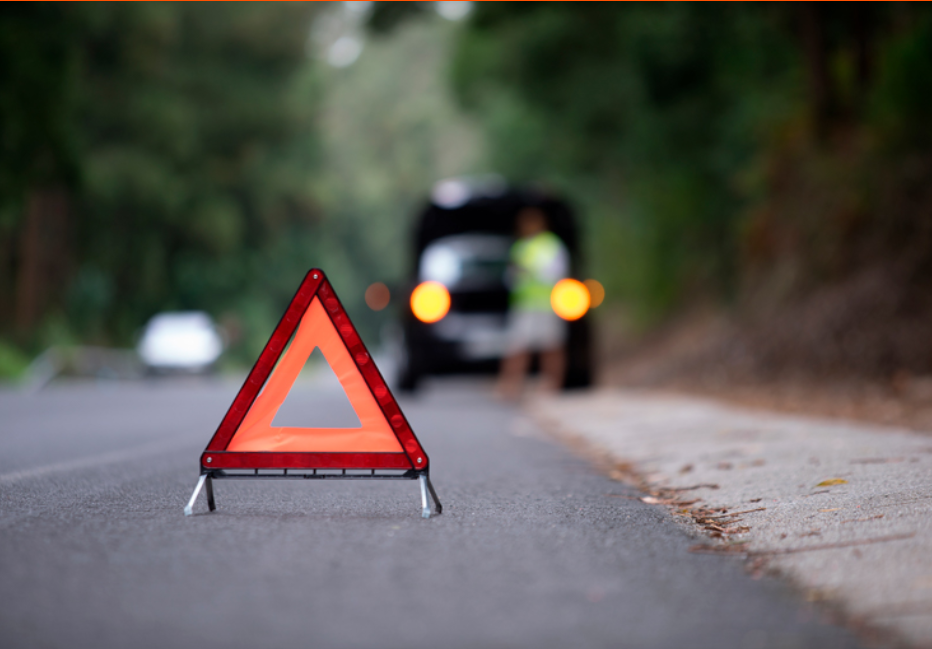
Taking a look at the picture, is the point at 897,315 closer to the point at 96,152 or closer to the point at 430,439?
the point at 430,439

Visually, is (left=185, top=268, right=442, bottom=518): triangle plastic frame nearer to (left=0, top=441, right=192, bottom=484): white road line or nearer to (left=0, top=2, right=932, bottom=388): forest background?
(left=0, top=441, right=192, bottom=484): white road line

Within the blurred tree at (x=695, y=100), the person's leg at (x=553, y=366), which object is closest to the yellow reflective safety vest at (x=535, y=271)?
the person's leg at (x=553, y=366)

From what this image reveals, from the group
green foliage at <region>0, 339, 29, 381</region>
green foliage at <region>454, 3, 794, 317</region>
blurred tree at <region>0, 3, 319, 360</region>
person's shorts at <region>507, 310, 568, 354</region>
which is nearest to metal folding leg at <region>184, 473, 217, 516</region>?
person's shorts at <region>507, 310, 568, 354</region>

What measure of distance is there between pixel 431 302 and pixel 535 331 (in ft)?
4.38

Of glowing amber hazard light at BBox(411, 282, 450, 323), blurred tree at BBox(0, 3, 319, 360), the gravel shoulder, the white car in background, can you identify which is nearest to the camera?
the gravel shoulder

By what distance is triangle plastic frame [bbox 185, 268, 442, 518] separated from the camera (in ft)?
16.1

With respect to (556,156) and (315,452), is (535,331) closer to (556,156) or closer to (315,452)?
(315,452)

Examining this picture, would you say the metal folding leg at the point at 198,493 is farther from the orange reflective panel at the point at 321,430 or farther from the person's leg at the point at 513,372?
the person's leg at the point at 513,372

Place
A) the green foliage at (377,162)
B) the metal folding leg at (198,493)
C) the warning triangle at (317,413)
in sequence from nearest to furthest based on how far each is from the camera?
1. the metal folding leg at (198,493)
2. the warning triangle at (317,413)
3. the green foliage at (377,162)

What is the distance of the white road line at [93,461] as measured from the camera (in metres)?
6.39

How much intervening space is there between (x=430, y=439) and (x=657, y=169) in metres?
13.1

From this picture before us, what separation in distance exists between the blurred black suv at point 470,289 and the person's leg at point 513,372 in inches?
5.7

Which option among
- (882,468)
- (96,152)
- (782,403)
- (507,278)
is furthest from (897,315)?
(96,152)

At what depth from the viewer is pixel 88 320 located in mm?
31578
